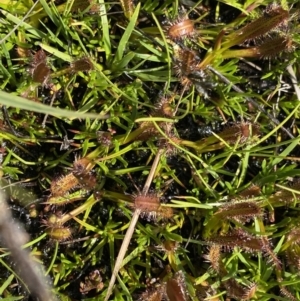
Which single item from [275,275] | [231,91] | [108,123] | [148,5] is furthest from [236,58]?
[275,275]

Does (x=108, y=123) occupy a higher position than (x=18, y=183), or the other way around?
(x=108, y=123)

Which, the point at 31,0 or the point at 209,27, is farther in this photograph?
the point at 209,27

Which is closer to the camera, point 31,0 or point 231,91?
point 31,0

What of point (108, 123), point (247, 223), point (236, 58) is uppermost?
point (236, 58)

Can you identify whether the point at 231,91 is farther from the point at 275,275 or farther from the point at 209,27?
the point at 275,275

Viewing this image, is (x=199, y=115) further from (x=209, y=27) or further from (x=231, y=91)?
(x=209, y=27)

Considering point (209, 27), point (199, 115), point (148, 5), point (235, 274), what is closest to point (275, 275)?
point (235, 274)
